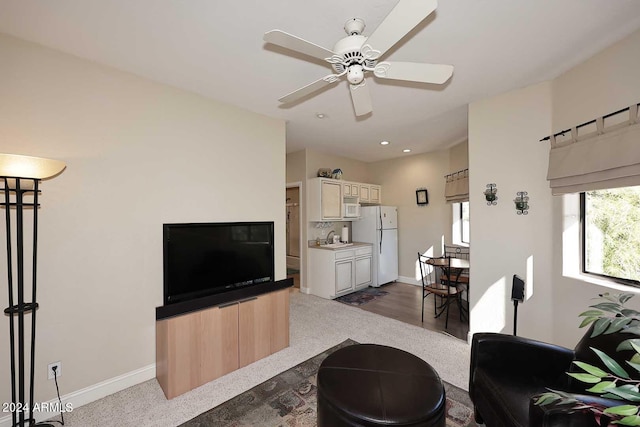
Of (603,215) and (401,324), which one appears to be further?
(401,324)

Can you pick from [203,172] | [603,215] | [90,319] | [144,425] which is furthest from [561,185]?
[90,319]

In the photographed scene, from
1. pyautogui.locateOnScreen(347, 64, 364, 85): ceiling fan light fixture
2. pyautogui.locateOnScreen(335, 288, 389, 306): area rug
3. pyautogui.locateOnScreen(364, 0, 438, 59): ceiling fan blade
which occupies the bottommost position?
pyautogui.locateOnScreen(335, 288, 389, 306): area rug

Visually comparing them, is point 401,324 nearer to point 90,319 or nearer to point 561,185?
point 561,185

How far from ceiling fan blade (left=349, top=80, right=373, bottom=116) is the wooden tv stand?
6.58 feet

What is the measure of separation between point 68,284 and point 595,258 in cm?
425

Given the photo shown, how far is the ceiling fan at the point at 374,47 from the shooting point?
1239mm

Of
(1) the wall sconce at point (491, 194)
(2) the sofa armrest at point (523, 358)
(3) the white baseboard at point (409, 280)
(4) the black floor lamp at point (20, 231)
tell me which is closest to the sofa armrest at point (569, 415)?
(2) the sofa armrest at point (523, 358)

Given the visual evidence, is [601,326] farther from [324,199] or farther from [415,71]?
[324,199]

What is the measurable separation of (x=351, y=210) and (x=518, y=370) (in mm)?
3836

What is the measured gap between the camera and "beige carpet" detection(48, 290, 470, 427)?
195 centimetres


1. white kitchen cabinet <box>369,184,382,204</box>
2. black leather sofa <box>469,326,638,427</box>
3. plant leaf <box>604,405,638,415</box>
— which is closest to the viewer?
plant leaf <box>604,405,638,415</box>

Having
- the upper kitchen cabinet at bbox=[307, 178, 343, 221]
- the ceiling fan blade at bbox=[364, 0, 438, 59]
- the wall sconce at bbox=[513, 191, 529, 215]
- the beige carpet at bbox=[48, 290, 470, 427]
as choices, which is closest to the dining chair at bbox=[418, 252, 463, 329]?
the beige carpet at bbox=[48, 290, 470, 427]

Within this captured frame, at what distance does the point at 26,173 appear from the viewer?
1.58 meters

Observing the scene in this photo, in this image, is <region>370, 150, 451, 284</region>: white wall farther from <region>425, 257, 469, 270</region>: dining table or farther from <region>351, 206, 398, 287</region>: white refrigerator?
<region>425, 257, 469, 270</region>: dining table
